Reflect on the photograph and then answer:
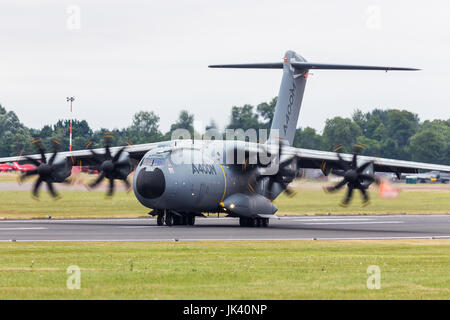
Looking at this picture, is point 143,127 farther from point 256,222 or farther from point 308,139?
point 256,222

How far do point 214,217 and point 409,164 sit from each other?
1468cm

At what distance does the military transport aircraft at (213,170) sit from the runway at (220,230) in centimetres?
124

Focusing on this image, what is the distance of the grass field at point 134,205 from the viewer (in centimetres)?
4712

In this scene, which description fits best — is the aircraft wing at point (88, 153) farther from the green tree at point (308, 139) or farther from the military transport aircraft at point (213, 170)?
the green tree at point (308, 139)

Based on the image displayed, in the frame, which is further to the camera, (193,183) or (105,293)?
(193,183)

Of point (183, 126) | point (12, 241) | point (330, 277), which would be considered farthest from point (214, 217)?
point (330, 277)

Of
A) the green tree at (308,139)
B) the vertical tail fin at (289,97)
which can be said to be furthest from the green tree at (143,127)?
the vertical tail fin at (289,97)

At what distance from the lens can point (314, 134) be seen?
67938 millimetres

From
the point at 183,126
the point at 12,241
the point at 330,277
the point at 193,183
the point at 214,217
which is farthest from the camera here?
the point at 183,126

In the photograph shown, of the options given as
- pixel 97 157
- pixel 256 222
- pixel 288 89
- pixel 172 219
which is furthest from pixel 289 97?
pixel 97 157

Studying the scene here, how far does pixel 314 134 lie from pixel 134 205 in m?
20.8
